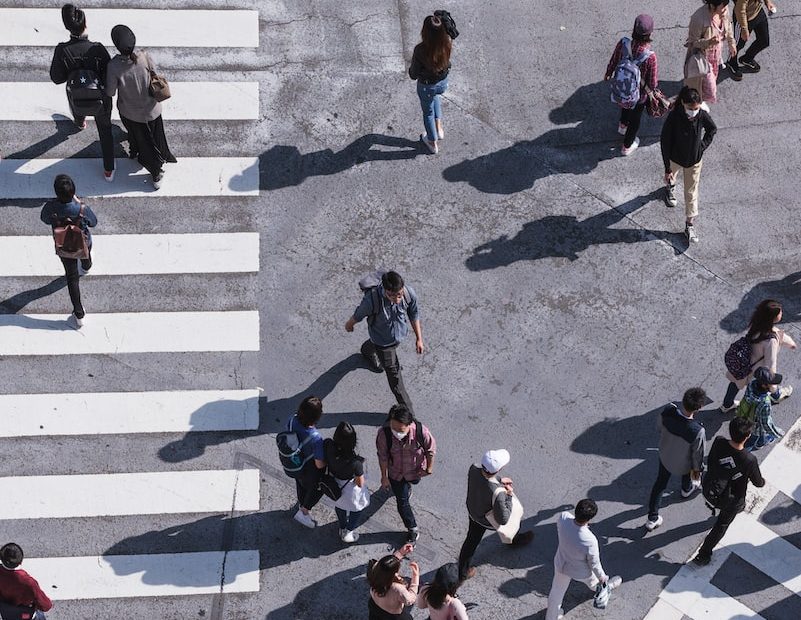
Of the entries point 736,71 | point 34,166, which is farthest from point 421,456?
point 736,71

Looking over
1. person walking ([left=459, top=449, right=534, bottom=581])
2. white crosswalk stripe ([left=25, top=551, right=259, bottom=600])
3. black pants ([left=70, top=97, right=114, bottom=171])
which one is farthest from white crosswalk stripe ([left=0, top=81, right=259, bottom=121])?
person walking ([left=459, top=449, right=534, bottom=581])

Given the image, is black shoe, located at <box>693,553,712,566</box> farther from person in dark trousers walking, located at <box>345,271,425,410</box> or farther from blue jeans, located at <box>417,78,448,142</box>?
blue jeans, located at <box>417,78,448,142</box>

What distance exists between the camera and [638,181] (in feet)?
46.1

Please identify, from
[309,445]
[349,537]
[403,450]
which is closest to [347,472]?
[309,445]

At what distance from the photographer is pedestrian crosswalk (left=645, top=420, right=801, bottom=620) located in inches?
434

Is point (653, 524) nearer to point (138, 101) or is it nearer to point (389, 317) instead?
point (389, 317)

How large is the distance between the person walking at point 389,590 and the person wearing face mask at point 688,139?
18.6ft

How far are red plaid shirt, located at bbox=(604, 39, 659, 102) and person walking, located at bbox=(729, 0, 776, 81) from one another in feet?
5.13

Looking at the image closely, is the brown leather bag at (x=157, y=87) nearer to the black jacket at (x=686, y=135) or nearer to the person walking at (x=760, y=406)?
the black jacket at (x=686, y=135)

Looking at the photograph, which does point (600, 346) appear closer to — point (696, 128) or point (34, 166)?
point (696, 128)

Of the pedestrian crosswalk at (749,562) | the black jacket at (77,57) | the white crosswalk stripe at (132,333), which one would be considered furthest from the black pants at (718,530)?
the black jacket at (77,57)

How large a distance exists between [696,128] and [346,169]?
4.11 m

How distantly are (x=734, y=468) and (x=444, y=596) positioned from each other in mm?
2942

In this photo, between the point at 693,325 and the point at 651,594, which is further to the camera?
the point at 693,325
